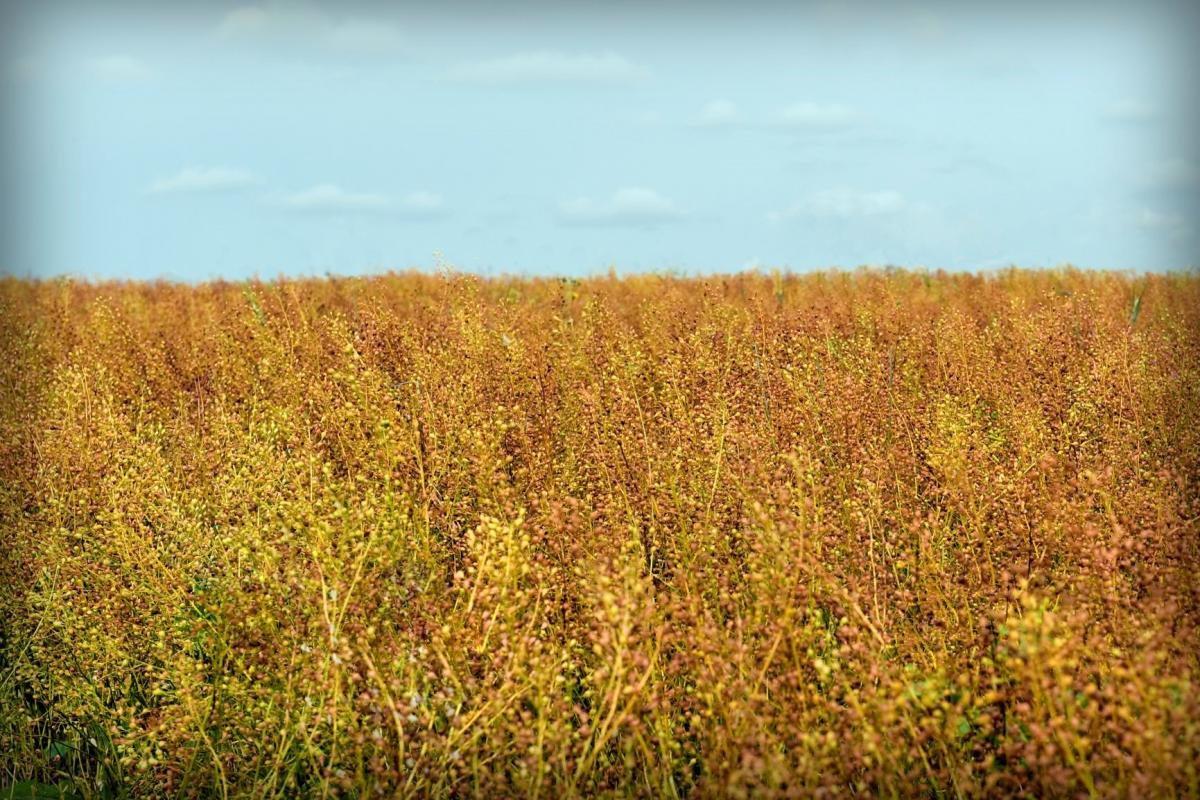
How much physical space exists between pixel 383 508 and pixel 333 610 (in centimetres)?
60

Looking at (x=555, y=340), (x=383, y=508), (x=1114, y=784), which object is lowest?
(x=1114, y=784)

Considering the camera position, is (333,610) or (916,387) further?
(916,387)

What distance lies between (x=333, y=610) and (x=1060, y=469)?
2.51 m

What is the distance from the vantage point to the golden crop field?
240 cm

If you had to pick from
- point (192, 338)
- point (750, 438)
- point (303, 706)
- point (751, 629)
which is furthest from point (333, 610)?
point (192, 338)

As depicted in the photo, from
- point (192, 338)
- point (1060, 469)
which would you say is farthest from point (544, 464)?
point (192, 338)

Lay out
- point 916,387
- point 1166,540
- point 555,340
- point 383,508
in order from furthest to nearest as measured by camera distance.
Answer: point 555,340, point 916,387, point 383,508, point 1166,540

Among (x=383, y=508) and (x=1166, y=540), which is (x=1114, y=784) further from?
(x=383, y=508)

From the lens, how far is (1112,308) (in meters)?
7.73

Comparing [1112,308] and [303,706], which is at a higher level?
[1112,308]

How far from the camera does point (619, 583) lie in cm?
278

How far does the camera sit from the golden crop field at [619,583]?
2.40 m

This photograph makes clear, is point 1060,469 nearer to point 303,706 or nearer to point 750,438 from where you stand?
point 750,438

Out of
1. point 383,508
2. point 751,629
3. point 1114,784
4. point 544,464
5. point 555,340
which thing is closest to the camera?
point 1114,784
